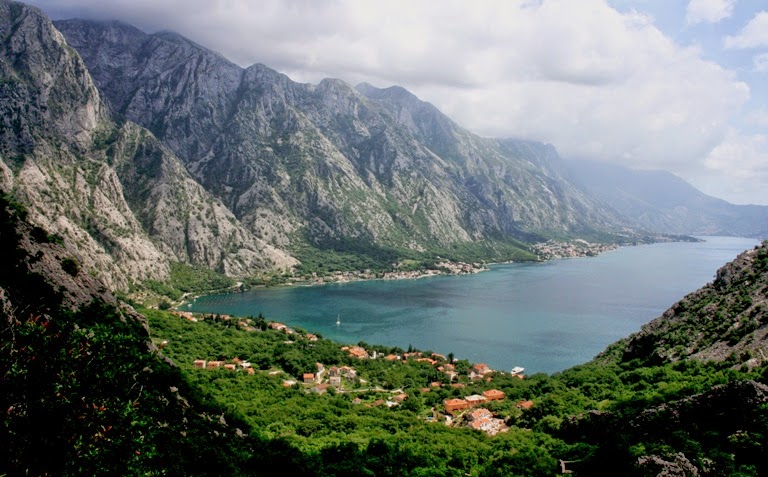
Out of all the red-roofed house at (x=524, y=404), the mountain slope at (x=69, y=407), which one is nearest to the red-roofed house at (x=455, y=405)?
the red-roofed house at (x=524, y=404)

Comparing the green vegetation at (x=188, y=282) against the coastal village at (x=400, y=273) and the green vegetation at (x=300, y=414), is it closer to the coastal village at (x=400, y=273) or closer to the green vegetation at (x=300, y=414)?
the coastal village at (x=400, y=273)

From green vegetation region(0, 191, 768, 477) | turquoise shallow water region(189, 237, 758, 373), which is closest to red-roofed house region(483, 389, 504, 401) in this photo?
green vegetation region(0, 191, 768, 477)

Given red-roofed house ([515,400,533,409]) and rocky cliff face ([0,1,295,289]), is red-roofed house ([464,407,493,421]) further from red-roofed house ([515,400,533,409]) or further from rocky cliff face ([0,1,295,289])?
rocky cliff face ([0,1,295,289])

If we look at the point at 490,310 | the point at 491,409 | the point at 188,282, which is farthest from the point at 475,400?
the point at 188,282

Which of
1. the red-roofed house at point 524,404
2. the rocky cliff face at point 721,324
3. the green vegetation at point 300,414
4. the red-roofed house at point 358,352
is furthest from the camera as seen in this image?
the red-roofed house at point 358,352

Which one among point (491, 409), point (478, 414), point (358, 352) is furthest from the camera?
point (358, 352)

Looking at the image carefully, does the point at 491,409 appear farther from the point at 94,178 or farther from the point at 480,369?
the point at 94,178

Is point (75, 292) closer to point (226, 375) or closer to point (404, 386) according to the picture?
point (226, 375)
